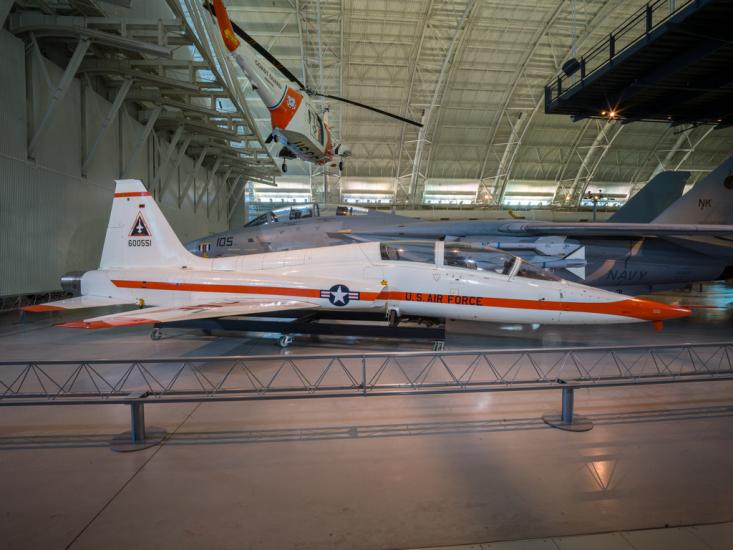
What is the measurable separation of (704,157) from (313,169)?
31.5 m

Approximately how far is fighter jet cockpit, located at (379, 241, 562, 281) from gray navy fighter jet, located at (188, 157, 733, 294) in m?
2.79

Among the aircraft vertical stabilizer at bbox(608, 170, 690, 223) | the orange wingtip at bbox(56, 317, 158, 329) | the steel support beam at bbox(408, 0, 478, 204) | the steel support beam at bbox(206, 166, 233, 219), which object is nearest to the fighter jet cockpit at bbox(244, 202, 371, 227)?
the orange wingtip at bbox(56, 317, 158, 329)

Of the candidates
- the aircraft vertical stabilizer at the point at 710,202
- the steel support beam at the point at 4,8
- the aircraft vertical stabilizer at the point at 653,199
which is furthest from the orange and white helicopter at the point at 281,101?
the aircraft vertical stabilizer at the point at 710,202

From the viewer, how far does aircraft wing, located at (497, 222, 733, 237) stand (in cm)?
847

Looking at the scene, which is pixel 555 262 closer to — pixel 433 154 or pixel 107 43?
pixel 107 43

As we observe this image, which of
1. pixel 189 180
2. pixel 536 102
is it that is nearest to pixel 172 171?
pixel 189 180

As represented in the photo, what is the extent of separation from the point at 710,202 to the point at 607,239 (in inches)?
117

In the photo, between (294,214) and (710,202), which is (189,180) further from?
(710,202)

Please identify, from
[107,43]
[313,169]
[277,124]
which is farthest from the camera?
[313,169]

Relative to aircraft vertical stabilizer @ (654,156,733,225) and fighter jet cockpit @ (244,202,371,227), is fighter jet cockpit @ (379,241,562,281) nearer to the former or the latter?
fighter jet cockpit @ (244,202,371,227)

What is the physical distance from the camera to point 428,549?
2352 millimetres

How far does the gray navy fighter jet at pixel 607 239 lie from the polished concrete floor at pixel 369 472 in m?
5.00

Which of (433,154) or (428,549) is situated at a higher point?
(433,154)

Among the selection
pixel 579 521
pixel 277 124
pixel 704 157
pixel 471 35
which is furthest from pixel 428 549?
pixel 704 157
